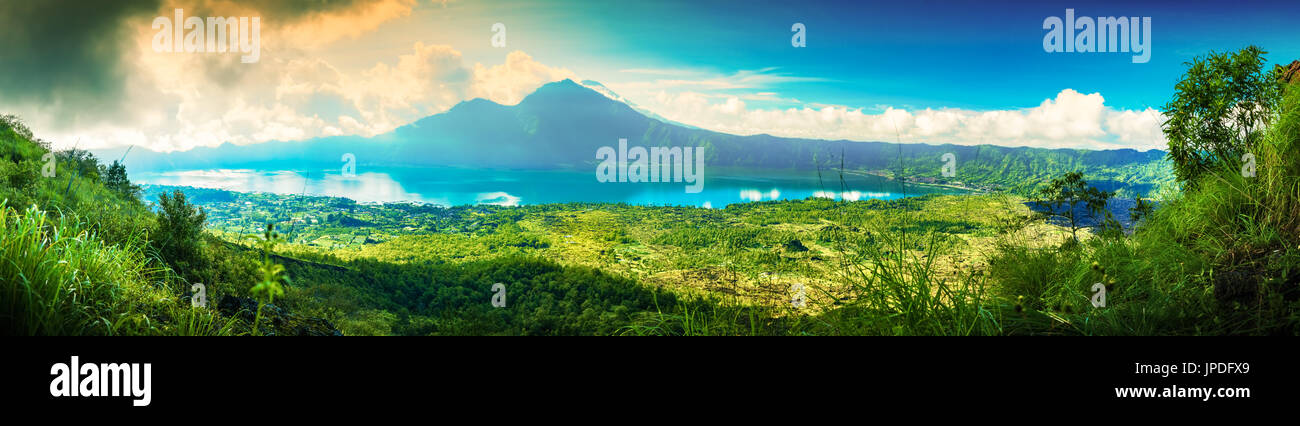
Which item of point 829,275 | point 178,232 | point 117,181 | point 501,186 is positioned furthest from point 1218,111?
point 501,186

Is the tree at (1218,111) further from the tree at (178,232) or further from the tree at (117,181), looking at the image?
the tree at (117,181)

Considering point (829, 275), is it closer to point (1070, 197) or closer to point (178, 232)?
point (1070, 197)

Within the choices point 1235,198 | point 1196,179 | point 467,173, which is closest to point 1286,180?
point 1235,198

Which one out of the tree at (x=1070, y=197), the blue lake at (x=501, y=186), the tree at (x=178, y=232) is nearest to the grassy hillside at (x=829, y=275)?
the tree at (x=178, y=232)
